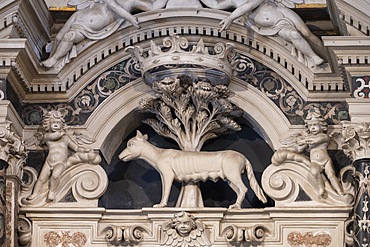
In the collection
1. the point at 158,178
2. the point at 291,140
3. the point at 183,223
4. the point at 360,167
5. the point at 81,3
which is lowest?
the point at 183,223

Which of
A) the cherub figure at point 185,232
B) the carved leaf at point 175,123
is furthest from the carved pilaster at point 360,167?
the carved leaf at point 175,123

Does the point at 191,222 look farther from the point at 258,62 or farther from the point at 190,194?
the point at 258,62

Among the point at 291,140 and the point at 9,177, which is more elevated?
the point at 291,140

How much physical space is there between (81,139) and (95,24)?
1.03m

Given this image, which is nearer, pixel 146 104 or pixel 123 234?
pixel 123 234

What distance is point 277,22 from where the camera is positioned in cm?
1598

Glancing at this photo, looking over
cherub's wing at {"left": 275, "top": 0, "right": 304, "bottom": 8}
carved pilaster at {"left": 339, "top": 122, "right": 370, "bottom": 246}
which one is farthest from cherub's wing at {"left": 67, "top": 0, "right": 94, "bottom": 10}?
carved pilaster at {"left": 339, "top": 122, "right": 370, "bottom": 246}

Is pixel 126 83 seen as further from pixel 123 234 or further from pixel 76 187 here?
pixel 123 234

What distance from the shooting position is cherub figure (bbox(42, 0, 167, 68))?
16.1m

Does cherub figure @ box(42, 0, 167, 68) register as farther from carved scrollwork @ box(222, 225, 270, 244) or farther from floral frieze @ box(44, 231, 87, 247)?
carved scrollwork @ box(222, 225, 270, 244)

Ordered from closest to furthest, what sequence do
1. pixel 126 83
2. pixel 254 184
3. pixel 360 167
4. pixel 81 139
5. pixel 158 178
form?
pixel 360 167, pixel 254 184, pixel 81 139, pixel 126 83, pixel 158 178

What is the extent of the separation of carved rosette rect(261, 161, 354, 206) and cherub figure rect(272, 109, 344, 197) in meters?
0.05

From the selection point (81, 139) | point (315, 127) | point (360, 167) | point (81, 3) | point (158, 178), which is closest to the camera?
point (360, 167)

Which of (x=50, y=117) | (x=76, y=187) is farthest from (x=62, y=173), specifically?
(x=50, y=117)
